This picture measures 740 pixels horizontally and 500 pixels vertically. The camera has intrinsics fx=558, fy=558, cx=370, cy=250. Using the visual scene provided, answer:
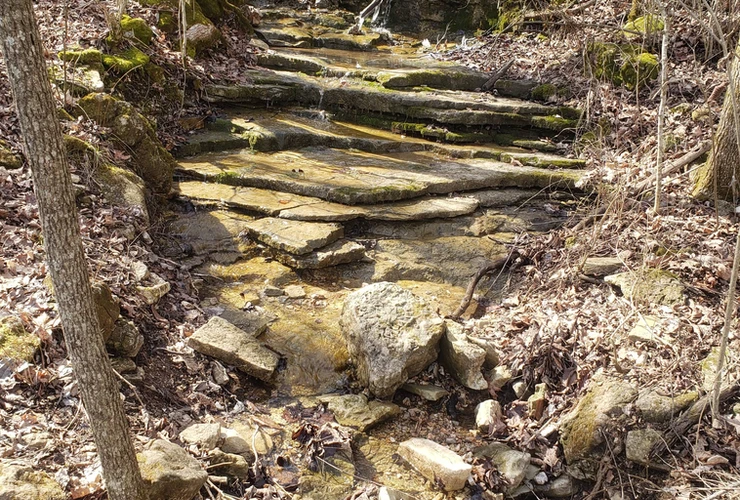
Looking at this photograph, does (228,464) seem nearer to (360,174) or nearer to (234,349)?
(234,349)

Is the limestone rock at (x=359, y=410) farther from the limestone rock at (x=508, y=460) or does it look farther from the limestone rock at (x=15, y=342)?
the limestone rock at (x=15, y=342)

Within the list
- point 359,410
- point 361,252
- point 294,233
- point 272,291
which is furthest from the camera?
point 361,252

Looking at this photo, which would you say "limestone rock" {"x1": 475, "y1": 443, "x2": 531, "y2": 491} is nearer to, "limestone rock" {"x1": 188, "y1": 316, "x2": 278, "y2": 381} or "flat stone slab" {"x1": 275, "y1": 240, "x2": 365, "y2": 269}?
"limestone rock" {"x1": 188, "y1": 316, "x2": 278, "y2": 381}

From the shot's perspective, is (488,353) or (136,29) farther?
(136,29)

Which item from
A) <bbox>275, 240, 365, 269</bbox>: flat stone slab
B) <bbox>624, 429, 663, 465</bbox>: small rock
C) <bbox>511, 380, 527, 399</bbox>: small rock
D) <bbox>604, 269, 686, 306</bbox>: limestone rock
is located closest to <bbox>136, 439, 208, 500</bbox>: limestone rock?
<bbox>511, 380, 527, 399</bbox>: small rock

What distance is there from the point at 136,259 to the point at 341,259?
2006 millimetres

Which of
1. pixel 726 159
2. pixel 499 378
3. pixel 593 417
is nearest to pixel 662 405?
pixel 593 417

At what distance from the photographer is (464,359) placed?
458 centimetres

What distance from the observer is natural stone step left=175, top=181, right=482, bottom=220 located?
6.27 metres

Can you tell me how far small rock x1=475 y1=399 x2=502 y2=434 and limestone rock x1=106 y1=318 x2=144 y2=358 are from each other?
265 centimetres

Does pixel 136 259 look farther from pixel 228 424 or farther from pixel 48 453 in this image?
pixel 48 453

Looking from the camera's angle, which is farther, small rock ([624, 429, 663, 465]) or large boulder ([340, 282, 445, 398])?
large boulder ([340, 282, 445, 398])

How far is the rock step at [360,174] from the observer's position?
21.9 feet

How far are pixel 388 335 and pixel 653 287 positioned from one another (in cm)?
234
